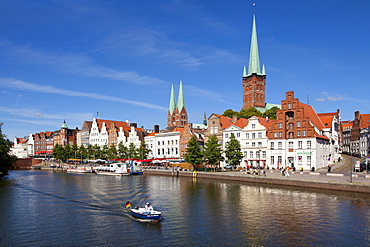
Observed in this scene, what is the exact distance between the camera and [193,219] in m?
38.6

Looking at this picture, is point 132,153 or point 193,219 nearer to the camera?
point 193,219

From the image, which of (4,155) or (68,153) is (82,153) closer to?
(68,153)

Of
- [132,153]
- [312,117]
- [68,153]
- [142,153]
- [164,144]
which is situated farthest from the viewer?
[68,153]

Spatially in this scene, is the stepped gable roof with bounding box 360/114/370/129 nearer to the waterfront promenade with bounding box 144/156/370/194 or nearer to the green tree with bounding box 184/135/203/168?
the waterfront promenade with bounding box 144/156/370/194

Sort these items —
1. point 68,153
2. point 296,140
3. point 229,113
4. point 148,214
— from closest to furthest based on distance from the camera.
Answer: point 148,214 < point 296,140 < point 229,113 < point 68,153

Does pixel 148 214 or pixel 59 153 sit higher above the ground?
pixel 59 153

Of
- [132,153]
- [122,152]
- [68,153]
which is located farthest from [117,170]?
[68,153]

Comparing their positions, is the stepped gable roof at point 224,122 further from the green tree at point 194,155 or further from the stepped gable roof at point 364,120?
the stepped gable roof at point 364,120

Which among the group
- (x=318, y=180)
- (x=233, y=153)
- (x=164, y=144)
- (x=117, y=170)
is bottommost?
(x=117, y=170)

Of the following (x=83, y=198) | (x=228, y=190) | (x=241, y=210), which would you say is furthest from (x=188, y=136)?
(x=241, y=210)

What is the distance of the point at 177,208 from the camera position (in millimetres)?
45062

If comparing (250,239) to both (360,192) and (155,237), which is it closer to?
(155,237)

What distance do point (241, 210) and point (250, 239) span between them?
12507 mm

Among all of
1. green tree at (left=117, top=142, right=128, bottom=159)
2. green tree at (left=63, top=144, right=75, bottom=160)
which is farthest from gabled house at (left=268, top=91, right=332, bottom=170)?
green tree at (left=63, top=144, right=75, bottom=160)
